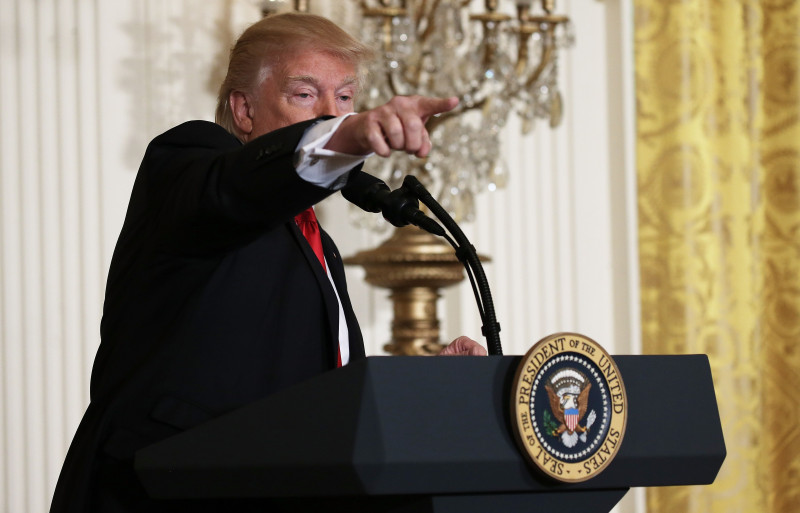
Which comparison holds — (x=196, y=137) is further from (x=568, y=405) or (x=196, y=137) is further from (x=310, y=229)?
(x=568, y=405)

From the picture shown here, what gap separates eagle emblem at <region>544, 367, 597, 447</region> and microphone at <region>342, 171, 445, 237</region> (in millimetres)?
268


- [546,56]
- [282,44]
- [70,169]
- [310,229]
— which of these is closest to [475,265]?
[310,229]

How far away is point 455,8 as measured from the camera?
282cm

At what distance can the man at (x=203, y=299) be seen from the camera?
1.08 metres

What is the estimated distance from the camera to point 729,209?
11.4ft

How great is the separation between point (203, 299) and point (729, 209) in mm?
2604

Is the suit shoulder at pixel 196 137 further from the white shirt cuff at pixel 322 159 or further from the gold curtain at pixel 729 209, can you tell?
the gold curtain at pixel 729 209

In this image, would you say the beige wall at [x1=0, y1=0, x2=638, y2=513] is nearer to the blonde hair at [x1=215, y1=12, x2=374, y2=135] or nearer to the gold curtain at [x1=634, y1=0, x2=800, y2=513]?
the gold curtain at [x1=634, y1=0, x2=800, y2=513]

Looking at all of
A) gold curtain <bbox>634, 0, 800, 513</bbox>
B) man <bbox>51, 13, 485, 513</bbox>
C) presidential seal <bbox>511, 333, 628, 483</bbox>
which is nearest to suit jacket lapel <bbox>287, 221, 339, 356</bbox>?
man <bbox>51, 13, 485, 513</bbox>

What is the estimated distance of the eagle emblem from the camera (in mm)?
982

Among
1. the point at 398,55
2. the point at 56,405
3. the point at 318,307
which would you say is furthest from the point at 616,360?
the point at 56,405

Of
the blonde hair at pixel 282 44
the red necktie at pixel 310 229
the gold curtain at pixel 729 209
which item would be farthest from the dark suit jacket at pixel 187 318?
the gold curtain at pixel 729 209

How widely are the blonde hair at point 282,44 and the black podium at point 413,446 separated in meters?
0.73

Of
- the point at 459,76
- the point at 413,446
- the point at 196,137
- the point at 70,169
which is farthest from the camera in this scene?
the point at 70,169
